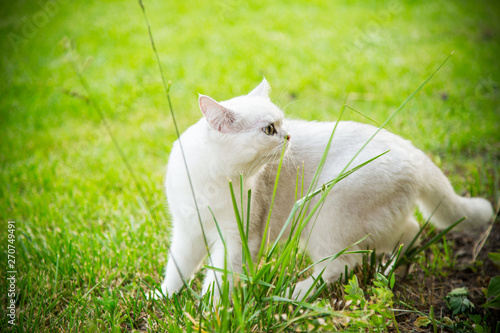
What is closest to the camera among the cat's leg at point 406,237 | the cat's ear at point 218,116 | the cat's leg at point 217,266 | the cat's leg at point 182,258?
the cat's ear at point 218,116

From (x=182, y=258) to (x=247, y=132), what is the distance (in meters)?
0.79

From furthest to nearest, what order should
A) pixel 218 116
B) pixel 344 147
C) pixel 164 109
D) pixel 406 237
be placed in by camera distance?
pixel 164 109 < pixel 406 237 < pixel 344 147 < pixel 218 116

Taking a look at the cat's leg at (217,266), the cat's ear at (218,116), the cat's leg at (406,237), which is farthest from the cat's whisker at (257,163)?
the cat's leg at (406,237)

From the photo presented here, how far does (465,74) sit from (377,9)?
2051 millimetres

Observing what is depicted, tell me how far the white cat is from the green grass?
0.22 m

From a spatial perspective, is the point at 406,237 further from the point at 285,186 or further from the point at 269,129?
the point at 269,129

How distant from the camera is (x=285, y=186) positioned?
2107 millimetres

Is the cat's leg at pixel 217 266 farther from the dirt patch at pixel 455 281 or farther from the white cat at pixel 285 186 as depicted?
the dirt patch at pixel 455 281

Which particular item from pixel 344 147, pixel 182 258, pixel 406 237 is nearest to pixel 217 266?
pixel 182 258

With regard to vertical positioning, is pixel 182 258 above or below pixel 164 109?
below

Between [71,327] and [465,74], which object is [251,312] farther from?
[465,74]

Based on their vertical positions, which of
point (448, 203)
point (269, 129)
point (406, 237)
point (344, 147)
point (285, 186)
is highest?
point (269, 129)

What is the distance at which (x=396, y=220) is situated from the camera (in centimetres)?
210

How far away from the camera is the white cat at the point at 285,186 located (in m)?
1.84
